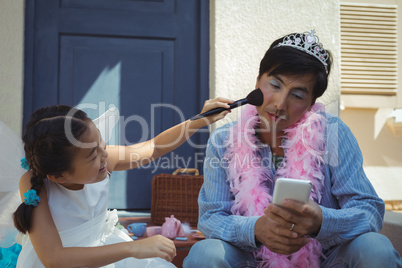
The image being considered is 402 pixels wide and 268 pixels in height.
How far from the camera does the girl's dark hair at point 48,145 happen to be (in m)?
1.43

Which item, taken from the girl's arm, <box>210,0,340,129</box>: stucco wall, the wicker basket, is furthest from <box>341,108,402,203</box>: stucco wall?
the girl's arm

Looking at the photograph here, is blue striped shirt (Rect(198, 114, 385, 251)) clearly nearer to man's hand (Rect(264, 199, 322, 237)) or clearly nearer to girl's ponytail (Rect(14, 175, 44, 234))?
man's hand (Rect(264, 199, 322, 237))

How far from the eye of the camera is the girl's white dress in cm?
159

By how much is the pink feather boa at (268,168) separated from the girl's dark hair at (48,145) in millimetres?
602

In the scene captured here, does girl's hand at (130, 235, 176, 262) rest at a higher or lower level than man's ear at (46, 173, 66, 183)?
lower

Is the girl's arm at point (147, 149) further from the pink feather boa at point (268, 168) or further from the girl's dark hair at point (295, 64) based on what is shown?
the girl's dark hair at point (295, 64)

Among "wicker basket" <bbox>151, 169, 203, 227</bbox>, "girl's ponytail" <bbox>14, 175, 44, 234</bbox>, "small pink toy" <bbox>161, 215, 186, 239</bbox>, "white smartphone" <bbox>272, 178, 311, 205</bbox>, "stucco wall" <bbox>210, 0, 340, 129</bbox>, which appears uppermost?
"stucco wall" <bbox>210, 0, 340, 129</bbox>

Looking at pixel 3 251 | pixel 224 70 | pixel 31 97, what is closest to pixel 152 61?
pixel 224 70

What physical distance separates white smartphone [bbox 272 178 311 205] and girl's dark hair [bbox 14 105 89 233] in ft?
2.24

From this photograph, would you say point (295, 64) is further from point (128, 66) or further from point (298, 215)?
point (128, 66)

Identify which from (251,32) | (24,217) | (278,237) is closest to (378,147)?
(251,32)

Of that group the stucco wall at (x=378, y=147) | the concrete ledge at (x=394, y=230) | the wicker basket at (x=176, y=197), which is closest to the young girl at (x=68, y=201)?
the concrete ledge at (x=394, y=230)

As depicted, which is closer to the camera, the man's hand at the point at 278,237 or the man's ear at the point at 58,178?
the man's hand at the point at 278,237

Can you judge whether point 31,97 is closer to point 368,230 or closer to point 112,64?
point 112,64
